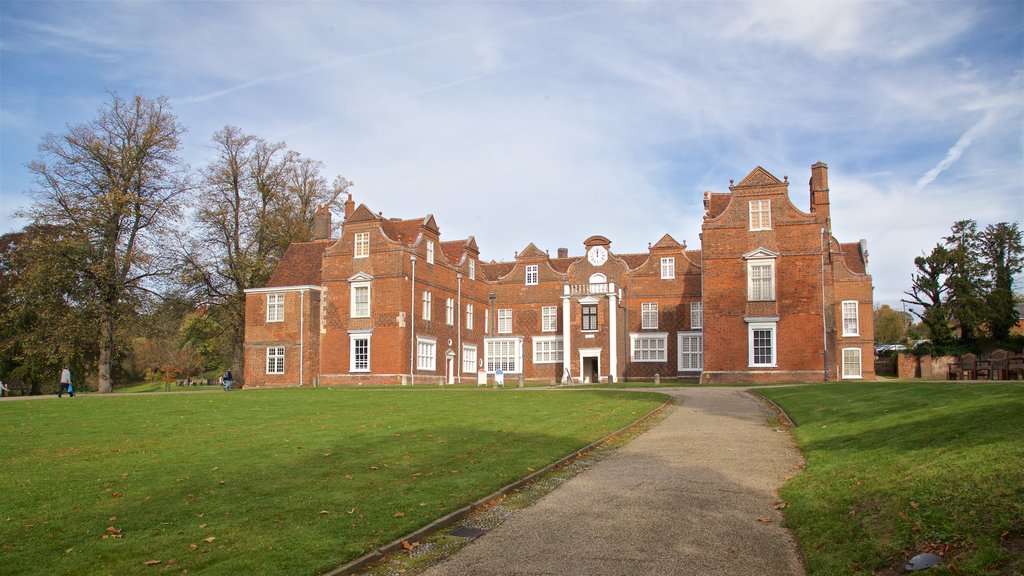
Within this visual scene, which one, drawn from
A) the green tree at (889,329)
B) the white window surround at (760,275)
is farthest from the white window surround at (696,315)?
the green tree at (889,329)

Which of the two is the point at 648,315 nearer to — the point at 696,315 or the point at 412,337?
the point at 696,315

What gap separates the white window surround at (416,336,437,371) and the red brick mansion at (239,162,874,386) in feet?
0.42

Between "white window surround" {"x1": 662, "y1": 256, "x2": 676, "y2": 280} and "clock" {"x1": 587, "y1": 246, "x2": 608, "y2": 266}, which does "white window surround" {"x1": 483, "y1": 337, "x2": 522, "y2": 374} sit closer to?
"clock" {"x1": 587, "y1": 246, "x2": 608, "y2": 266}

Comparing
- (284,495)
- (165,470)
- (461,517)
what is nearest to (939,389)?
(461,517)

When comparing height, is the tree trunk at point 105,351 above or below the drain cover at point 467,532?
above

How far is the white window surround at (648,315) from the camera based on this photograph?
5225 cm

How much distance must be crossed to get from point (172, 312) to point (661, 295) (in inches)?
1295

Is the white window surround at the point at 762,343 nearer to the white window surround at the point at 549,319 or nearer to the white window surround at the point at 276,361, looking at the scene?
the white window surround at the point at 549,319

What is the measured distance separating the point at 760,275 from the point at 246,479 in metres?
35.4

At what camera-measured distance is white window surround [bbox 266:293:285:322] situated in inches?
Answer: 1891

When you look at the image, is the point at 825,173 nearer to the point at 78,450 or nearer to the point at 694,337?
the point at 694,337

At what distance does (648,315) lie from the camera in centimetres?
5241

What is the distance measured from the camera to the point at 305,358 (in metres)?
46.9

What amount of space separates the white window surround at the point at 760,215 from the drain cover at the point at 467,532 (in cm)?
3614
